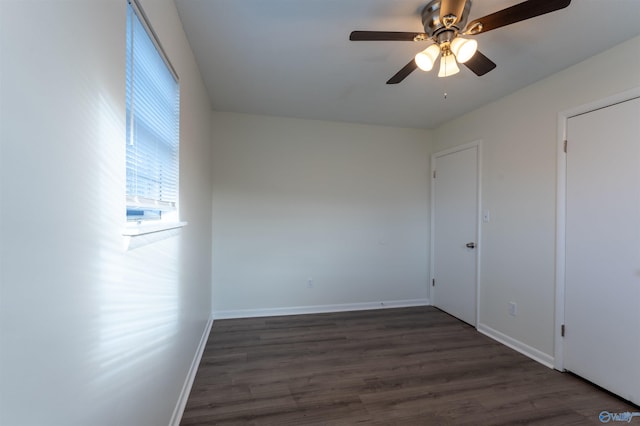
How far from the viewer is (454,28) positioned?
1522mm

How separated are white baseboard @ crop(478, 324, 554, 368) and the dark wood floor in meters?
0.07

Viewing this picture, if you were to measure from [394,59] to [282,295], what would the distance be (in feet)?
9.38

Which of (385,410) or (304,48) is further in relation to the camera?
(304,48)

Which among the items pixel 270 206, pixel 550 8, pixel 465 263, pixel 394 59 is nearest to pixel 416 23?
pixel 394 59

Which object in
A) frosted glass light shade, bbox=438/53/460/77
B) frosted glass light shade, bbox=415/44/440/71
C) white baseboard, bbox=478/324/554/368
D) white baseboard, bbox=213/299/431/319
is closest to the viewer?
frosted glass light shade, bbox=415/44/440/71

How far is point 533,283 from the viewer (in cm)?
253

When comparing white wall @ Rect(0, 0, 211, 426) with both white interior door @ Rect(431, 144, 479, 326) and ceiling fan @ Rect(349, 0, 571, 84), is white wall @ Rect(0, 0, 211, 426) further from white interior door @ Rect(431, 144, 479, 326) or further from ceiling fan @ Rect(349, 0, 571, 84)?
white interior door @ Rect(431, 144, 479, 326)

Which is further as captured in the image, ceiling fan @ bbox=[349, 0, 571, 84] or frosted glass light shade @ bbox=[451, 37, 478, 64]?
frosted glass light shade @ bbox=[451, 37, 478, 64]

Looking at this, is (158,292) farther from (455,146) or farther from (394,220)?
(455,146)

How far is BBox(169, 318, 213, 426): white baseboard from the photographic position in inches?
65.0

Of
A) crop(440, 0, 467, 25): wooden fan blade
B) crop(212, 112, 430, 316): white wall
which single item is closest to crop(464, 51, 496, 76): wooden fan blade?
crop(440, 0, 467, 25): wooden fan blade

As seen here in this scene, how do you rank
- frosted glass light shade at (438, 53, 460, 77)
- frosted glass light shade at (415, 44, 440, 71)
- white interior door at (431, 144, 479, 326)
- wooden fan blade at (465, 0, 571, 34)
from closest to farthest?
wooden fan blade at (465, 0, 571, 34)
frosted glass light shade at (415, 44, 440, 71)
frosted glass light shade at (438, 53, 460, 77)
white interior door at (431, 144, 479, 326)

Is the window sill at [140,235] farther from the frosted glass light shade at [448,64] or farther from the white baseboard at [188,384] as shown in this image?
the frosted glass light shade at [448,64]
